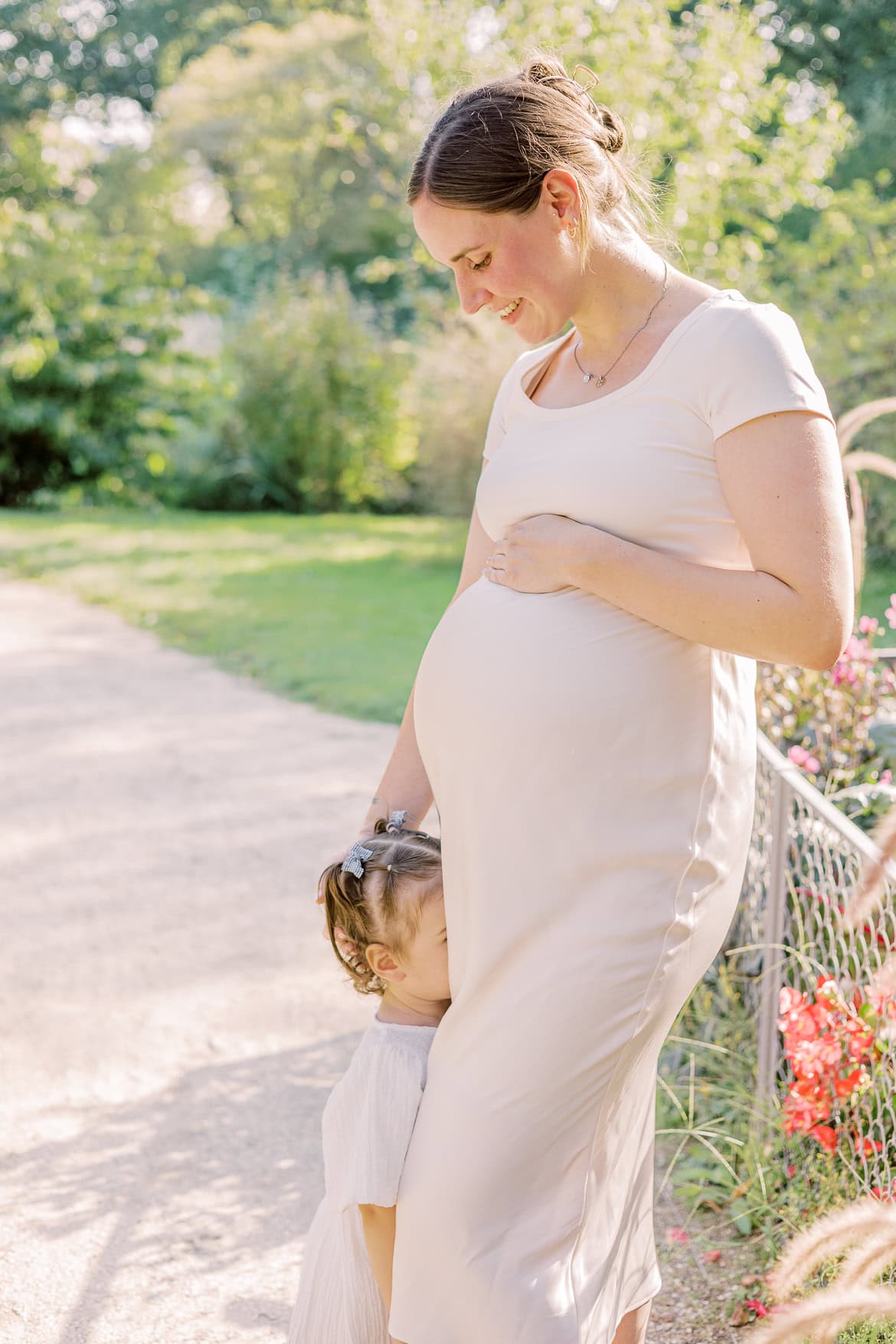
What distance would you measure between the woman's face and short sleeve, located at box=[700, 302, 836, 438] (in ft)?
0.80

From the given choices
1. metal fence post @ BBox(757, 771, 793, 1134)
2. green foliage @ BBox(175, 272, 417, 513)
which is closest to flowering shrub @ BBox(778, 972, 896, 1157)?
metal fence post @ BBox(757, 771, 793, 1134)

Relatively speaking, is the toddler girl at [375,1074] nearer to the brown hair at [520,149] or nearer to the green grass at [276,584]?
the brown hair at [520,149]

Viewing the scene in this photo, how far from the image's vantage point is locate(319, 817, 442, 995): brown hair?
1.91 m

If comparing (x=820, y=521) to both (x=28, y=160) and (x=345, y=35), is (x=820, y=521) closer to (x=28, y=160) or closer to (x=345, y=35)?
(x=28, y=160)

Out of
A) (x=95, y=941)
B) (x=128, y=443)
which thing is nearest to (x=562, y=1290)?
(x=95, y=941)

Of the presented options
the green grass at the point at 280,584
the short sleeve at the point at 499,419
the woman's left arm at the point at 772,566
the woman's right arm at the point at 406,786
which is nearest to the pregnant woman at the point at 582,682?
the woman's left arm at the point at 772,566

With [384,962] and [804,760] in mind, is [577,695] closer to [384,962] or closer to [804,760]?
[384,962]

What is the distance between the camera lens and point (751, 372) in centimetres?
153

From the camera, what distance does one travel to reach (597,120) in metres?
1.81

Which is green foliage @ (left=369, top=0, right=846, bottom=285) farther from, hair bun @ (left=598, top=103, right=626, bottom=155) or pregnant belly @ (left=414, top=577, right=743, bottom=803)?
pregnant belly @ (left=414, top=577, right=743, bottom=803)

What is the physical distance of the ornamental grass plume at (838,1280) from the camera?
1.07 m

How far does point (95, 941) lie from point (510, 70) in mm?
3230

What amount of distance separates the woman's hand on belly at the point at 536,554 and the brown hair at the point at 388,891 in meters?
0.45

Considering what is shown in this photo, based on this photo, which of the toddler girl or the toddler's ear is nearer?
the toddler girl
